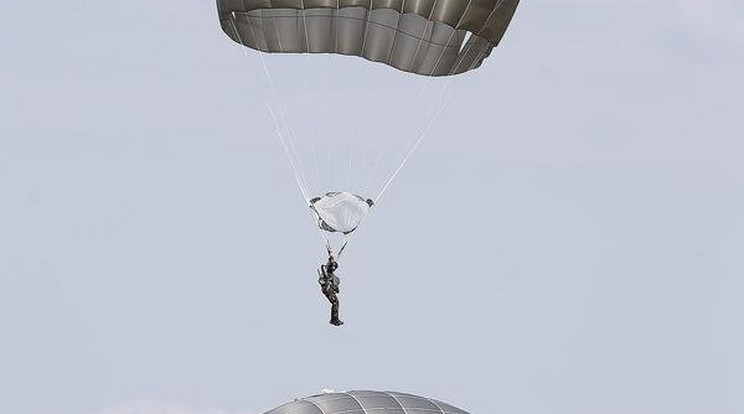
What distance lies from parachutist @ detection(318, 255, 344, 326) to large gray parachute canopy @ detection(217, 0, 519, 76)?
514cm

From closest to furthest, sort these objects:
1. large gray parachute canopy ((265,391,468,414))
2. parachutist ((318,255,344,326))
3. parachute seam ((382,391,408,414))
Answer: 1. parachutist ((318,255,344,326))
2. large gray parachute canopy ((265,391,468,414))
3. parachute seam ((382,391,408,414))

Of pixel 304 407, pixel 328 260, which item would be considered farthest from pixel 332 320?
pixel 304 407

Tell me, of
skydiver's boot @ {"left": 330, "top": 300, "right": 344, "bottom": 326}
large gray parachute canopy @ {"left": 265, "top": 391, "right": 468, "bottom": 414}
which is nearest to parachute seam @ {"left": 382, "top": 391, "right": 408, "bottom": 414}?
large gray parachute canopy @ {"left": 265, "top": 391, "right": 468, "bottom": 414}

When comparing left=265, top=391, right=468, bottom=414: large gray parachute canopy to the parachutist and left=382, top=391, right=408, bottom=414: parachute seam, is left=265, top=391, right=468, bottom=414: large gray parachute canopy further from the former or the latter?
the parachutist

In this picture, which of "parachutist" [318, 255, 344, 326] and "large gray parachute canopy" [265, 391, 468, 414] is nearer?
"parachutist" [318, 255, 344, 326]

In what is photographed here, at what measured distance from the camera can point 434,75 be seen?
54062 mm

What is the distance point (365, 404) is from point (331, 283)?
21.3 ft

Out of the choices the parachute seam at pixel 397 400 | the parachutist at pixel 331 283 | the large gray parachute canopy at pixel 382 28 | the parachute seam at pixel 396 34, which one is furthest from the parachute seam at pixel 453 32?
the parachute seam at pixel 397 400

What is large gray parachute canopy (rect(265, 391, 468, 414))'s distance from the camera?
57156mm

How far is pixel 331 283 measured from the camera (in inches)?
2042

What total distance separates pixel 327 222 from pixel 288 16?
4764 mm

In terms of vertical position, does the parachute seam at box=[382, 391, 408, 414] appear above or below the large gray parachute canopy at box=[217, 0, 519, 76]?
below

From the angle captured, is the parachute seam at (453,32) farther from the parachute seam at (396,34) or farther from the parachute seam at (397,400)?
the parachute seam at (397,400)

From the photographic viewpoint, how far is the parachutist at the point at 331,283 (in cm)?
5188
